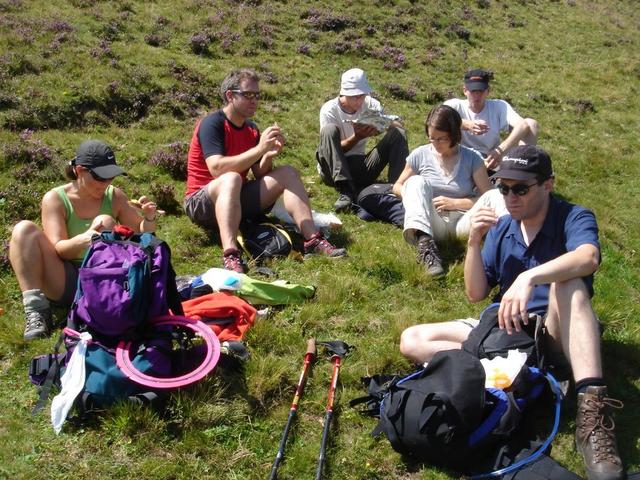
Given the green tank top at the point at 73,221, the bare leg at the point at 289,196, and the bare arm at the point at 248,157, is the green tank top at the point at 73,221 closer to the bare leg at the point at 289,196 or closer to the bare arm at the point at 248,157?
the bare arm at the point at 248,157

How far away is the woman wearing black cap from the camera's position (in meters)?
5.25

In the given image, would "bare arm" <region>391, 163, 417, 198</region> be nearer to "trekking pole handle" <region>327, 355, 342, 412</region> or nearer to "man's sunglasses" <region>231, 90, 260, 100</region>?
"man's sunglasses" <region>231, 90, 260, 100</region>

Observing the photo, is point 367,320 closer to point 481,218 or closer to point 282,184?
point 481,218

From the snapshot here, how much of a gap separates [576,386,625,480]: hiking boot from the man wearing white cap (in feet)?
16.3

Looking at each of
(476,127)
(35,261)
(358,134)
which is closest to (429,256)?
(476,127)

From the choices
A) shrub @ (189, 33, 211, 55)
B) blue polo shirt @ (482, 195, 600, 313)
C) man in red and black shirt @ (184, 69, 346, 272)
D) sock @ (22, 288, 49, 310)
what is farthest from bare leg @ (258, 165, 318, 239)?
shrub @ (189, 33, 211, 55)

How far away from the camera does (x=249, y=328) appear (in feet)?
17.5

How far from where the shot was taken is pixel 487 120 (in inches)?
364

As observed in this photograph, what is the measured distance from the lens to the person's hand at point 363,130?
8.90 meters

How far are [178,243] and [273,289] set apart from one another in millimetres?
1891

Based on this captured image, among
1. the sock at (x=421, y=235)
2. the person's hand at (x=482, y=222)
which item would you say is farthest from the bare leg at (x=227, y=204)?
the person's hand at (x=482, y=222)

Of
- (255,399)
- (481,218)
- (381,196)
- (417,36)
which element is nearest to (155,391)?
(255,399)

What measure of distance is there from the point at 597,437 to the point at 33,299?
4.69 meters

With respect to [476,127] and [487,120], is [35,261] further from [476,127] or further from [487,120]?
[487,120]
